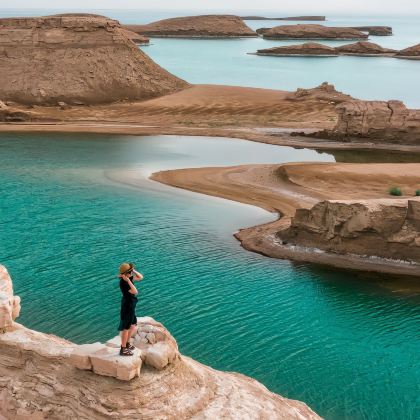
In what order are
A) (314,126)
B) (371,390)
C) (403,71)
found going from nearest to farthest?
1. (371,390)
2. (314,126)
3. (403,71)

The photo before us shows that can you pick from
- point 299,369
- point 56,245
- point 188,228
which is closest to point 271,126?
point 188,228

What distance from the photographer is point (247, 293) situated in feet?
76.8

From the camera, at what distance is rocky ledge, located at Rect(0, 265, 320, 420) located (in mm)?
12008

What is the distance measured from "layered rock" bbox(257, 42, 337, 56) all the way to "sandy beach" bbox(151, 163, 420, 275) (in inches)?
4147

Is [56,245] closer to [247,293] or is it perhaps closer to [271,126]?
[247,293]

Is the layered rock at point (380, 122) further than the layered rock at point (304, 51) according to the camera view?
No

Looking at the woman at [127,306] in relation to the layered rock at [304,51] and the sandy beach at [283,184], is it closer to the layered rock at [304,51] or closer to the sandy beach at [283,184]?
the sandy beach at [283,184]

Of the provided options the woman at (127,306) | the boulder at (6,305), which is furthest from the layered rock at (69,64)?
the woman at (127,306)

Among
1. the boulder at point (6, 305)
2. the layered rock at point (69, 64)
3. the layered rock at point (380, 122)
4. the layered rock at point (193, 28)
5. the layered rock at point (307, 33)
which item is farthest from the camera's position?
the layered rock at point (193, 28)

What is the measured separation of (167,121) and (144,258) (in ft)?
113

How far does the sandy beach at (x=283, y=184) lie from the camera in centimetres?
3061

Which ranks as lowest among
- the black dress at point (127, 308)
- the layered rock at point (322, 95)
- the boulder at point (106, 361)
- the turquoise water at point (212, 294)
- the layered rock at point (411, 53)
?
the turquoise water at point (212, 294)

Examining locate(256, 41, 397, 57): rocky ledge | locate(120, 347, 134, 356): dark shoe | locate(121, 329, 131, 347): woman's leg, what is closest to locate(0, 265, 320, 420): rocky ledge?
locate(120, 347, 134, 356): dark shoe

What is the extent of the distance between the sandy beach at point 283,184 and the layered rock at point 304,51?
4147 inches
